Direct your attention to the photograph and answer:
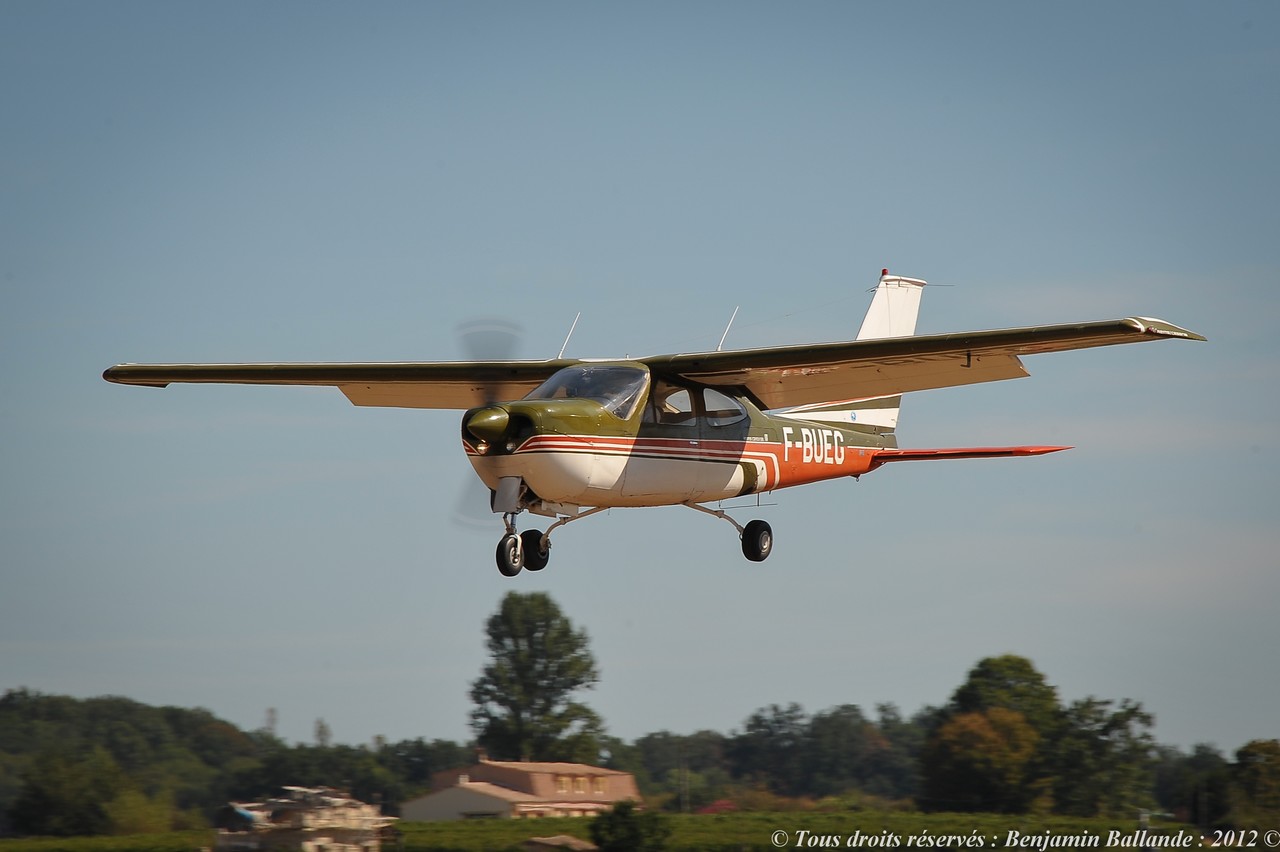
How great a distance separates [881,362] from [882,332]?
459 centimetres

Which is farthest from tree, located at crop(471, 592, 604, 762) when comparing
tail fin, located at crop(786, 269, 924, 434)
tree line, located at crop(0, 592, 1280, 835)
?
tail fin, located at crop(786, 269, 924, 434)

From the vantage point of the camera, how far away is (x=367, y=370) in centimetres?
1969

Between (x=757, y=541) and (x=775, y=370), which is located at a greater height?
(x=775, y=370)

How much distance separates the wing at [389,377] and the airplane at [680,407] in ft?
0.08

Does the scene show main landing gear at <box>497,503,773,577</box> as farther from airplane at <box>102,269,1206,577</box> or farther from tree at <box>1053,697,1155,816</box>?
tree at <box>1053,697,1155,816</box>

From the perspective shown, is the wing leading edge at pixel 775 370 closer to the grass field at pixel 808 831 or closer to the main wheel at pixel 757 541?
the main wheel at pixel 757 541

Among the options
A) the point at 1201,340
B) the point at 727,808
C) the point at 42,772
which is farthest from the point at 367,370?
the point at 727,808

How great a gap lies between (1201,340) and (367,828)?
2996cm

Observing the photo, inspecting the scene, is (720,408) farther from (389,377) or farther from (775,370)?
(389,377)

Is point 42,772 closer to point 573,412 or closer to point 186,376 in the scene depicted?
point 186,376

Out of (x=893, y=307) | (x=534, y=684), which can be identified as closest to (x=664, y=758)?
(x=534, y=684)

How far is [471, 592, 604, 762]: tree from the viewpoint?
61.0 meters

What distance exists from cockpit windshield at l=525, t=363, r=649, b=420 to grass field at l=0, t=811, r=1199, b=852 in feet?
89.1

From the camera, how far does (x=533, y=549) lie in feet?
57.5
